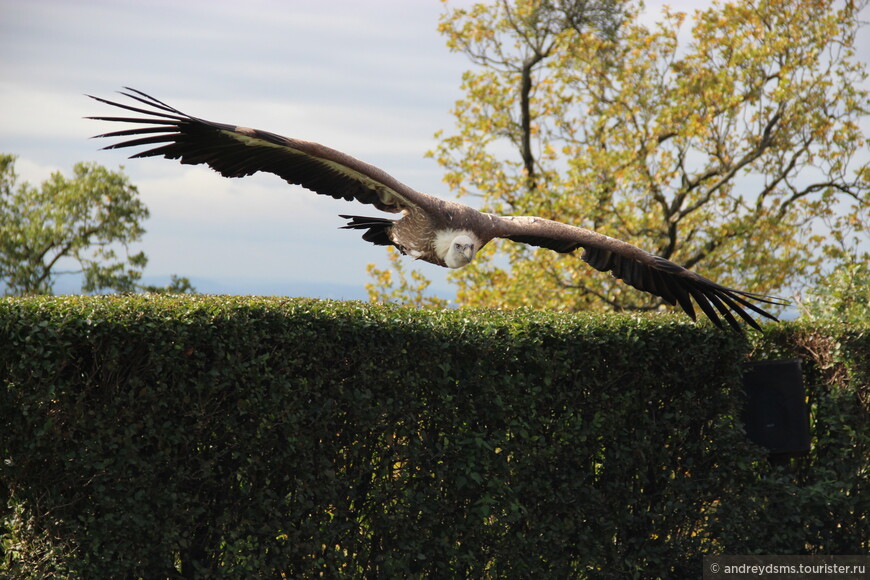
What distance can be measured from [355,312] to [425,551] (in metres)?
1.51

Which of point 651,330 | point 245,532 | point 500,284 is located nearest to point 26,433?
point 245,532

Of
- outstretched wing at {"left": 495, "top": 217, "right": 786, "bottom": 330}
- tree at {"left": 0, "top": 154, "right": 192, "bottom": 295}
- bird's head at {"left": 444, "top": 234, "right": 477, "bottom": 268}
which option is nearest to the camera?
bird's head at {"left": 444, "top": 234, "right": 477, "bottom": 268}

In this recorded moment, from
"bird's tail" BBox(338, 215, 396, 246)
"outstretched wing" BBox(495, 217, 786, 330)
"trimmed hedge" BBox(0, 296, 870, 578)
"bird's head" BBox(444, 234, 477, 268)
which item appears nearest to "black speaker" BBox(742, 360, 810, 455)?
"trimmed hedge" BBox(0, 296, 870, 578)

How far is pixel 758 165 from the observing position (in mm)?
12711

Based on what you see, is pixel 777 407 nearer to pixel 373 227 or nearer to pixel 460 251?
pixel 460 251

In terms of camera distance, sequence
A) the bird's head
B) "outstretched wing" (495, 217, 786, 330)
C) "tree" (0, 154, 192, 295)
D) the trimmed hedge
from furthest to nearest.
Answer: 1. "tree" (0, 154, 192, 295)
2. "outstretched wing" (495, 217, 786, 330)
3. the bird's head
4. the trimmed hedge

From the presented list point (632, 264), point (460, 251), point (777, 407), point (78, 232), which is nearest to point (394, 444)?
point (460, 251)

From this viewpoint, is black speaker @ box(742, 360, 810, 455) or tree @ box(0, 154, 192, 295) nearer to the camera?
black speaker @ box(742, 360, 810, 455)

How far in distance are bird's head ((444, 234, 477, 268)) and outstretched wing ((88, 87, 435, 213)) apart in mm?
336

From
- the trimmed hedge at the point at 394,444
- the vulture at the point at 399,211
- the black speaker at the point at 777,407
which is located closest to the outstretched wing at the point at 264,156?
the vulture at the point at 399,211

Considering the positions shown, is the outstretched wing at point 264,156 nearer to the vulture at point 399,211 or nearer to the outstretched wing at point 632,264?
the vulture at point 399,211

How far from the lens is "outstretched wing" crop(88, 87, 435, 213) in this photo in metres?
4.56

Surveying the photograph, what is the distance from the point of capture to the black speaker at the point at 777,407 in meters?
6.16

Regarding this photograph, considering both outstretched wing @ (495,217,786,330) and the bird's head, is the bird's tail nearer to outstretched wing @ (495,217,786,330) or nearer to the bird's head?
the bird's head
